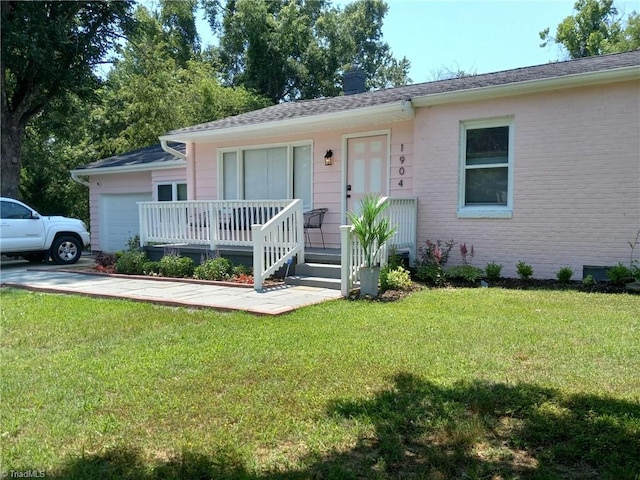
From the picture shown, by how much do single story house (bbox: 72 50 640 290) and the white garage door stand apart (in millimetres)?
4749

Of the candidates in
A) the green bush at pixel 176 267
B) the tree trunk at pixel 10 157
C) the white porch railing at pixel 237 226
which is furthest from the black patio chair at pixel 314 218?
the tree trunk at pixel 10 157

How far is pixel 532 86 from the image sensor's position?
25.3 feet

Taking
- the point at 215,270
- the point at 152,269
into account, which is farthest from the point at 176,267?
the point at 215,270

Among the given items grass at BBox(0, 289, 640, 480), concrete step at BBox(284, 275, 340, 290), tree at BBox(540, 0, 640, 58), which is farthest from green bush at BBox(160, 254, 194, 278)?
tree at BBox(540, 0, 640, 58)

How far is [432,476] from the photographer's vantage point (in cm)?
230

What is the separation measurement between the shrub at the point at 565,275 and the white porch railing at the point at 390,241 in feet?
8.03

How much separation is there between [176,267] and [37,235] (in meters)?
4.93

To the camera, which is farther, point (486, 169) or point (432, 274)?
point (486, 169)

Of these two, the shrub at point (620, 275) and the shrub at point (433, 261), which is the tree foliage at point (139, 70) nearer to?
the shrub at point (433, 261)

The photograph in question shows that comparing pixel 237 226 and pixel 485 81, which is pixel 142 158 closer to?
pixel 237 226

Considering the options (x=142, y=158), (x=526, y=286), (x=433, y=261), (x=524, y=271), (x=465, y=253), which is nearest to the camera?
(x=526, y=286)

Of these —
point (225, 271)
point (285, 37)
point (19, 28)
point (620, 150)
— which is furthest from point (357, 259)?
point (285, 37)

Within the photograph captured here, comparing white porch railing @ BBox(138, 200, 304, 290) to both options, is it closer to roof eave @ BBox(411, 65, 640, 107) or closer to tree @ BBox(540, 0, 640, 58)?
roof eave @ BBox(411, 65, 640, 107)

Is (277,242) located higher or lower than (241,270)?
higher
